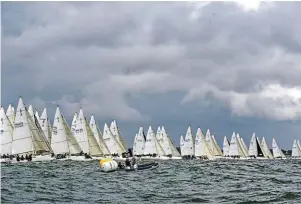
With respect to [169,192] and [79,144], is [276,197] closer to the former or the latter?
[169,192]

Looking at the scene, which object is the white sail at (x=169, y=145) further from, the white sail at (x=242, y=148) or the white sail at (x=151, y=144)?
the white sail at (x=242, y=148)

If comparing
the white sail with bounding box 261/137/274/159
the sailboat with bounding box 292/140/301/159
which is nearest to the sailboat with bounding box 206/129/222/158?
the white sail with bounding box 261/137/274/159

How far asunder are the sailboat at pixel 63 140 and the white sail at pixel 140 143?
50.5 meters

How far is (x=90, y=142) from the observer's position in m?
119

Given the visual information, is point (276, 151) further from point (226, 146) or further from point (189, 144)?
point (189, 144)

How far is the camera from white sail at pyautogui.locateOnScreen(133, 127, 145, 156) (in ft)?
523

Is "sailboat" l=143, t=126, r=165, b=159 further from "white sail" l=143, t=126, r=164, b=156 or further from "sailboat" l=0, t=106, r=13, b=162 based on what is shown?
"sailboat" l=0, t=106, r=13, b=162

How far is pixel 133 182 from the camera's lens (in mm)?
52469

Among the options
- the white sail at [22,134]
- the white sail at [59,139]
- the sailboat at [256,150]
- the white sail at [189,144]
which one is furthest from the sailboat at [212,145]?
the white sail at [22,134]

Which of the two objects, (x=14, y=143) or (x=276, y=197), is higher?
(x=14, y=143)

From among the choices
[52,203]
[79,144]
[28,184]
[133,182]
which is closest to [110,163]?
[133,182]

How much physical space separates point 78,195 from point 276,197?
49.9 ft

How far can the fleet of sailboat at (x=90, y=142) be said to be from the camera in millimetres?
94125

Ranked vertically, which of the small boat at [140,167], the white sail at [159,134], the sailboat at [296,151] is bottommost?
the small boat at [140,167]
